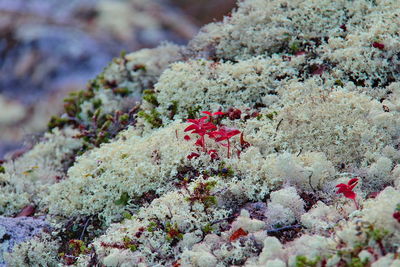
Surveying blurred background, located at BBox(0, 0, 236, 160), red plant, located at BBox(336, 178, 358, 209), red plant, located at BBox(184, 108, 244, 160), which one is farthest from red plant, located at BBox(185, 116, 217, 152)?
blurred background, located at BBox(0, 0, 236, 160)

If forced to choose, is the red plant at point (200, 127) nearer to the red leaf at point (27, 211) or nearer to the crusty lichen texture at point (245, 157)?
the crusty lichen texture at point (245, 157)

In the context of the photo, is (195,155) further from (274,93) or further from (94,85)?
(94,85)

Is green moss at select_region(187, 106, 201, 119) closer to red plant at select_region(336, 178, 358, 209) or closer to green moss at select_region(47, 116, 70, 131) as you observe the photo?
red plant at select_region(336, 178, 358, 209)

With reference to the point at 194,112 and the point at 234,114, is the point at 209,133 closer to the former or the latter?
the point at 234,114

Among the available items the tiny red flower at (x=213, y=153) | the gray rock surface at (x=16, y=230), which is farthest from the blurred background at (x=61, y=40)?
the tiny red flower at (x=213, y=153)

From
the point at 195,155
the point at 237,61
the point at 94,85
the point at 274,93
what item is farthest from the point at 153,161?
the point at 94,85

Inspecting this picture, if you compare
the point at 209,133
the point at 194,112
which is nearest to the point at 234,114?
the point at 194,112
